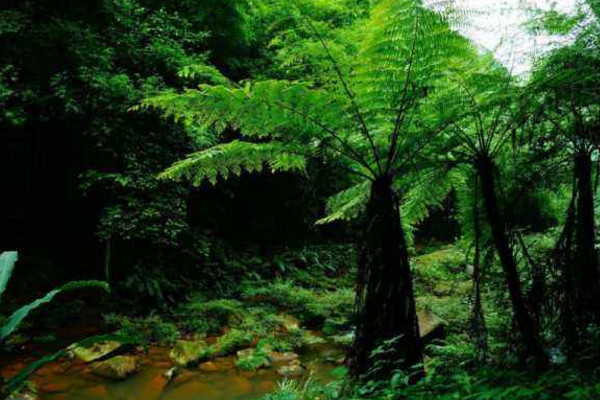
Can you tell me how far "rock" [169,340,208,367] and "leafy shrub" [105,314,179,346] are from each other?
0.68ft

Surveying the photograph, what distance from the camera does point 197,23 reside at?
661 centimetres

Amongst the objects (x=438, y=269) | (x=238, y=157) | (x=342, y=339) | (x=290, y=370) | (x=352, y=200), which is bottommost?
(x=290, y=370)

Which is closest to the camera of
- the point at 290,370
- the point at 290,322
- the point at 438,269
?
the point at 290,370

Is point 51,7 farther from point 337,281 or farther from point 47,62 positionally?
point 337,281

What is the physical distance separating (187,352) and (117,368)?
0.68 meters

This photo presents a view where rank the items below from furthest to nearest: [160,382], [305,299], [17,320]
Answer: [305,299]
[160,382]
[17,320]

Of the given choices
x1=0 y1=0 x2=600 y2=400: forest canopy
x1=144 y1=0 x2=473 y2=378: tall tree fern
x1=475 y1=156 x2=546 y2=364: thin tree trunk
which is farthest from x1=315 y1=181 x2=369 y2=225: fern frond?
x1=475 y1=156 x2=546 y2=364: thin tree trunk

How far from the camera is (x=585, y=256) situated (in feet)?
8.01

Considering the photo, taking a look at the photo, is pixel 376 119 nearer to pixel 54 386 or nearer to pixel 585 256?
pixel 585 256

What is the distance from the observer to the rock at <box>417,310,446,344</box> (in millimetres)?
4286

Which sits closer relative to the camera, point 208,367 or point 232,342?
point 208,367

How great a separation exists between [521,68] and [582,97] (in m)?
0.53

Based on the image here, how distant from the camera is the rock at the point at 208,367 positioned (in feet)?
13.6

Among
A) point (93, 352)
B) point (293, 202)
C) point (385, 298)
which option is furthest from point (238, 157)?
point (293, 202)
